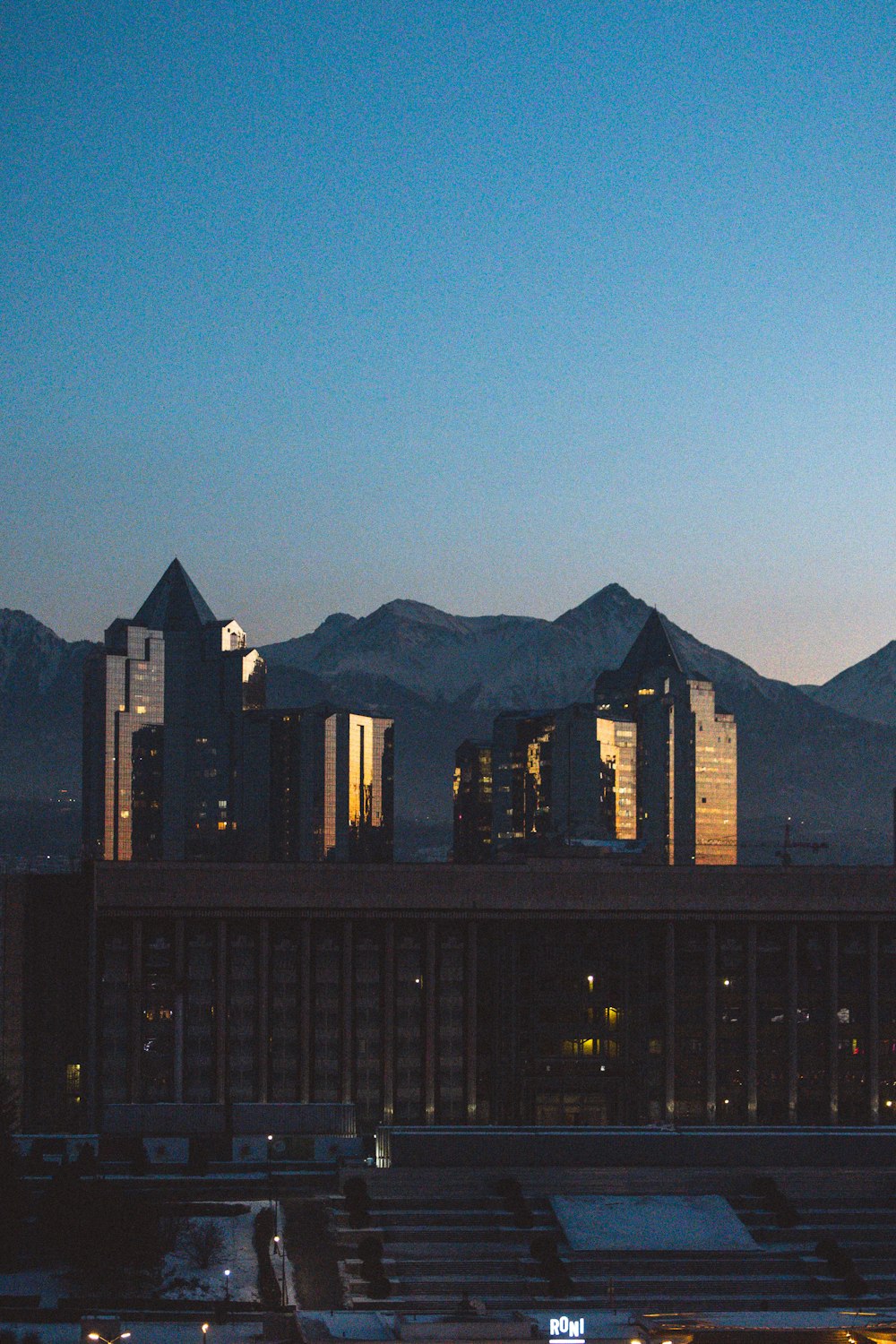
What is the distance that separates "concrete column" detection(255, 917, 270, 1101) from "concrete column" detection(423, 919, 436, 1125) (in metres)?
13.5

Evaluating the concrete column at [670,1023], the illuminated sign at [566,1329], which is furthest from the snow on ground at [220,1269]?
the concrete column at [670,1023]

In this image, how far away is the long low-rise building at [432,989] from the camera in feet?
556

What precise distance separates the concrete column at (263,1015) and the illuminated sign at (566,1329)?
2688 inches

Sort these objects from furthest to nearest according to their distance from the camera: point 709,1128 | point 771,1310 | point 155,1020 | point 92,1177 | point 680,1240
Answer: point 155,1020 < point 709,1128 < point 92,1177 < point 680,1240 < point 771,1310

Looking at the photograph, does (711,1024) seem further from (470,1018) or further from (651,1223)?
(651,1223)

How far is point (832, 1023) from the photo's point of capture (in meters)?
175

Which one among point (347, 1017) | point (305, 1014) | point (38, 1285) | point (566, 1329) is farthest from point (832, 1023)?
point (38, 1285)

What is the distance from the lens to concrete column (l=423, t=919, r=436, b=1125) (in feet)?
561

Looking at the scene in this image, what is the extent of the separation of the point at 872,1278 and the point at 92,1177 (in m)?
50.7

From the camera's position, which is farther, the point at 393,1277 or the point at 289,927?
the point at 289,927

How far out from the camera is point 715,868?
173250 millimetres

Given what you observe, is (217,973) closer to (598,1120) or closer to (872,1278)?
(598,1120)

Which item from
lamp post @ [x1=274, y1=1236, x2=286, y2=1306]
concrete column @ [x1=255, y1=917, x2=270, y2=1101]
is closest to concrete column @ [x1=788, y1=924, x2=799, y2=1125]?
concrete column @ [x1=255, y1=917, x2=270, y2=1101]

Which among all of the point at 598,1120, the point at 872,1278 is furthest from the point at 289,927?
the point at 872,1278
